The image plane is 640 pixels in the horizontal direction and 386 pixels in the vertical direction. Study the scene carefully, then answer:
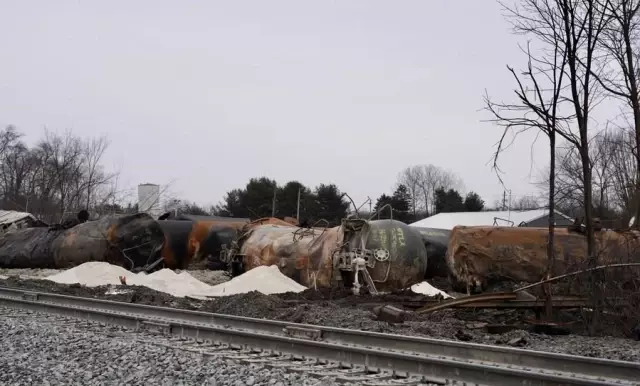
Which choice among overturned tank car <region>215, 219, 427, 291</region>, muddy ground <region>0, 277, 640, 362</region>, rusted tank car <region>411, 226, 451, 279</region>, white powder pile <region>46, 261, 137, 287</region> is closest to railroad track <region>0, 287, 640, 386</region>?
muddy ground <region>0, 277, 640, 362</region>

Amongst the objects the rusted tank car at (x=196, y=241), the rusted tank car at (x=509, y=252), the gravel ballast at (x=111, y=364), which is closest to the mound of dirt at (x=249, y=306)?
the gravel ballast at (x=111, y=364)

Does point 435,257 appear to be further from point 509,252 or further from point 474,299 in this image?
point 474,299

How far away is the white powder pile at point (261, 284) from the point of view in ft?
54.2

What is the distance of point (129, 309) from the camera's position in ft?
42.5

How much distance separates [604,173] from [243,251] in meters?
27.2

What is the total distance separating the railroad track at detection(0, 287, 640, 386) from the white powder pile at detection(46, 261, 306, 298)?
18.9 feet

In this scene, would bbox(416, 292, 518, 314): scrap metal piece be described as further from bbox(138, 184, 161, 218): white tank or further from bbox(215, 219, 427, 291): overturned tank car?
bbox(138, 184, 161, 218): white tank

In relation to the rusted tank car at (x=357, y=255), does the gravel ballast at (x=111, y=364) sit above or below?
below

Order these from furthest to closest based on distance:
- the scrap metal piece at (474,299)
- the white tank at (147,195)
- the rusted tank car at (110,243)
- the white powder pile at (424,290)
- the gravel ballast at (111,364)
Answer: the white tank at (147,195), the rusted tank car at (110,243), the white powder pile at (424,290), the scrap metal piece at (474,299), the gravel ballast at (111,364)

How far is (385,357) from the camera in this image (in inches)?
270

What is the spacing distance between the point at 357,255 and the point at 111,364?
9648 mm

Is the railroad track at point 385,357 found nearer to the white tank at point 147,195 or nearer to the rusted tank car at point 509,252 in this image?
the rusted tank car at point 509,252

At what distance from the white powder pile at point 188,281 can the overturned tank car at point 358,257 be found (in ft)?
2.13

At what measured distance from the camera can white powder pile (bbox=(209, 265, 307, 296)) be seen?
16516 mm
